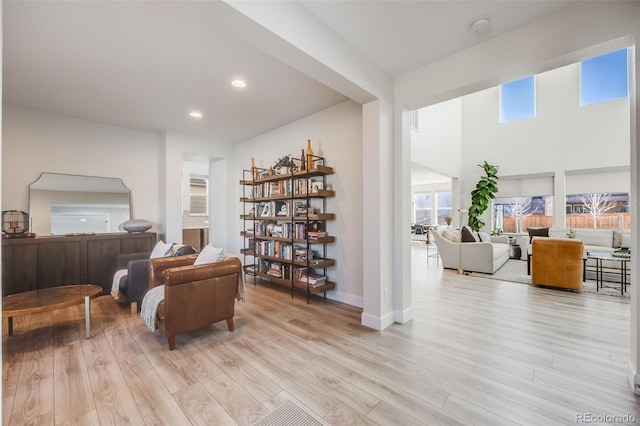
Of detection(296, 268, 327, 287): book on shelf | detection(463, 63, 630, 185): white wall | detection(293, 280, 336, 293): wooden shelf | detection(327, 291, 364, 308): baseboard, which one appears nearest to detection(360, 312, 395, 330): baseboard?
detection(327, 291, 364, 308): baseboard

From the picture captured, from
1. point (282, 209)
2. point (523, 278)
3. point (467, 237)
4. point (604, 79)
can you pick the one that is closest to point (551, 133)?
point (604, 79)

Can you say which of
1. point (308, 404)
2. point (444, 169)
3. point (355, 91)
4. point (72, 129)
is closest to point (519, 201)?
point (444, 169)

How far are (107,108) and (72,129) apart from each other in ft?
2.83

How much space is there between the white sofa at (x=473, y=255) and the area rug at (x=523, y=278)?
0.13 m

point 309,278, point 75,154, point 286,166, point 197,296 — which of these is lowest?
point 309,278

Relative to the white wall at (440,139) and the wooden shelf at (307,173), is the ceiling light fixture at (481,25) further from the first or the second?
the white wall at (440,139)

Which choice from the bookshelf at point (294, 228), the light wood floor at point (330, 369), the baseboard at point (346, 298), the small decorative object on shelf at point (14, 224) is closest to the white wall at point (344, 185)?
the baseboard at point (346, 298)

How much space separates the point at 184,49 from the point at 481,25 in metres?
2.53

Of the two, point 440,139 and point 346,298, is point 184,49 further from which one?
point 440,139

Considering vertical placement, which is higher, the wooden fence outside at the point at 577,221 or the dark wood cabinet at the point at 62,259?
the wooden fence outside at the point at 577,221

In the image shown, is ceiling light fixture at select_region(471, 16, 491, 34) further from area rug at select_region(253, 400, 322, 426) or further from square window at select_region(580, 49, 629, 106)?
square window at select_region(580, 49, 629, 106)

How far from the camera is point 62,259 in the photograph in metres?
3.71

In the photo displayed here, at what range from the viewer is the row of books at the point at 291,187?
3.74m

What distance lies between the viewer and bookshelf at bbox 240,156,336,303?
12.1 feet
